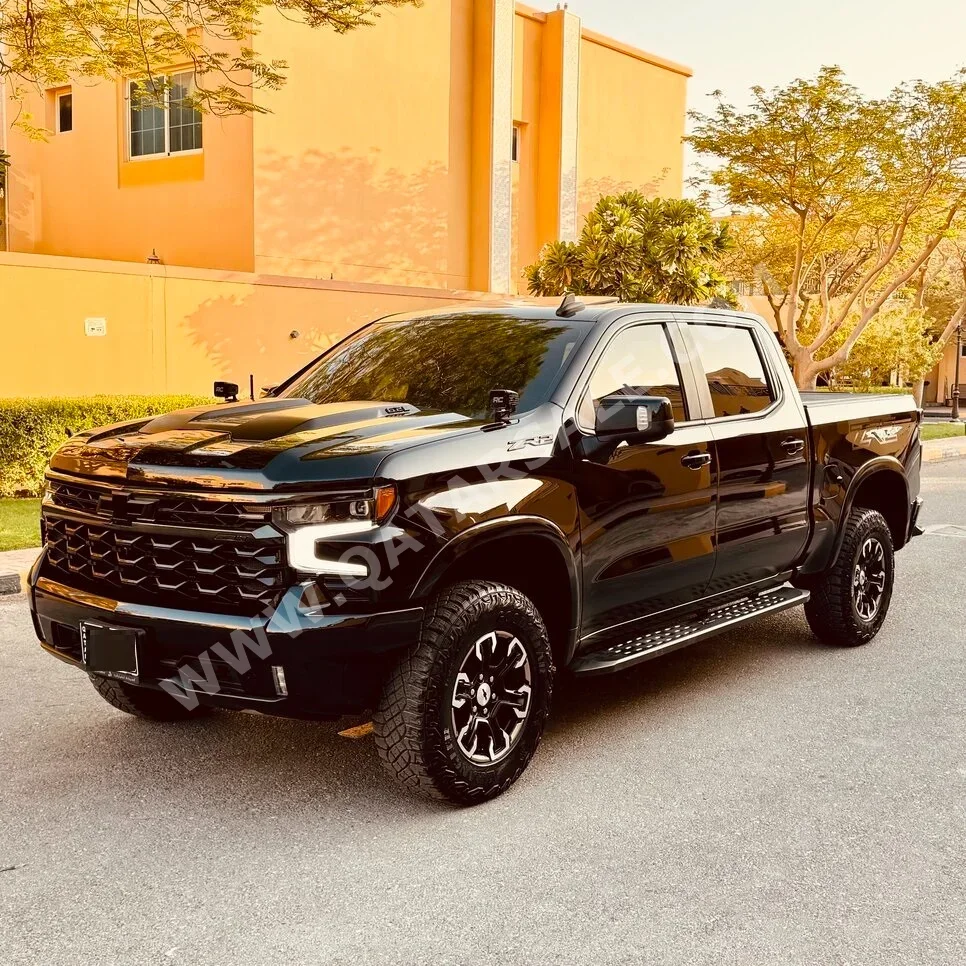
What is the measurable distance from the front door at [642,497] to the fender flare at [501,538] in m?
0.08

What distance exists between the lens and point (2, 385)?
14828 millimetres

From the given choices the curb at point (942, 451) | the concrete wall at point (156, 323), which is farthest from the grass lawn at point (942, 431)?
the concrete wall at point (156, 323)

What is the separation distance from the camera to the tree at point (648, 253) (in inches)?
743

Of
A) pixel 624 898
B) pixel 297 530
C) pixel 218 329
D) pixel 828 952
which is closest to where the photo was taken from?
pixel 828 952

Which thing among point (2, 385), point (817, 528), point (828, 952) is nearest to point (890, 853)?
point (828, 952)

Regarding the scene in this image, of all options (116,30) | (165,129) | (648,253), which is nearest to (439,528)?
(116,30)

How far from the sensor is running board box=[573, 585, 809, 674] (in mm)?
4898

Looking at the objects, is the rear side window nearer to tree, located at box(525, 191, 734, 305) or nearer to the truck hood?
the truck hood

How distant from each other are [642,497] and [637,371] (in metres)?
0.63

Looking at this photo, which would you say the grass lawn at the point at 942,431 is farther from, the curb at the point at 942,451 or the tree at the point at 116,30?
the tree at the point at 116,30

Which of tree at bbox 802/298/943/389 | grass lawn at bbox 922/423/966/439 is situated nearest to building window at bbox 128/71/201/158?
grass lawn at bbox 922/423/966/439

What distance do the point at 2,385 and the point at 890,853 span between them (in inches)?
530

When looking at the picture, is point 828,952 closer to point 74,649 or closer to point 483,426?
point 483,426

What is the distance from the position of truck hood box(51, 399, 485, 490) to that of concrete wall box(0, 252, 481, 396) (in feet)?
35.9
